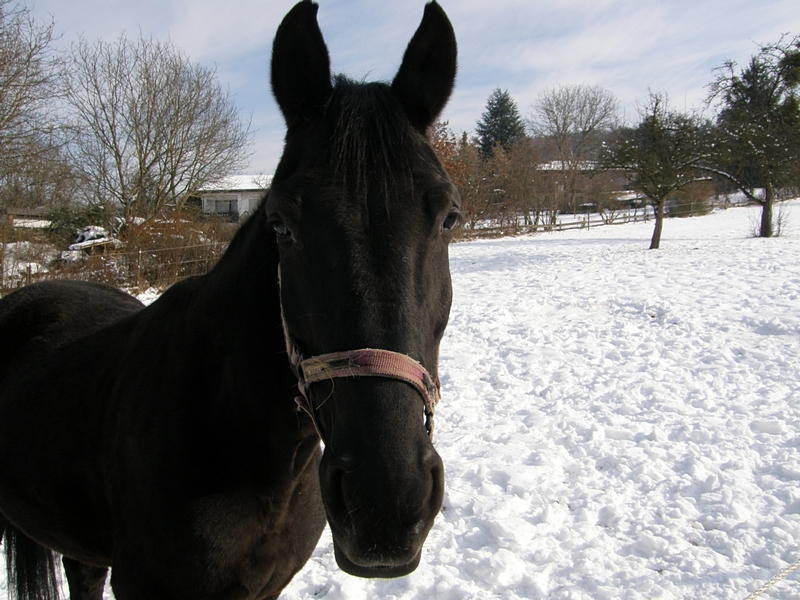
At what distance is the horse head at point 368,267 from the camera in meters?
1.11

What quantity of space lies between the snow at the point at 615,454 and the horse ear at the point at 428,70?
8.92 ft

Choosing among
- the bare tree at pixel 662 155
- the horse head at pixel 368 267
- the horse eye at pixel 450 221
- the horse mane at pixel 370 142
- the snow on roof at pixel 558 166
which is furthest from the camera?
the snow on roof at pixel 558 166

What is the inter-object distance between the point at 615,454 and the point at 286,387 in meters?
3.76

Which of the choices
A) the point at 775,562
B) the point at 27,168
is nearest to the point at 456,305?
the point at 775,562

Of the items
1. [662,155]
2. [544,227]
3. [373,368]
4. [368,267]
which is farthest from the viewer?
[544,227]

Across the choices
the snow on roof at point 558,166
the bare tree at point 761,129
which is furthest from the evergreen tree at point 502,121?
the bare tree at point 761,129

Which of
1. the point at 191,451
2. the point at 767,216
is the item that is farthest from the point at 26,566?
the point at 767,216

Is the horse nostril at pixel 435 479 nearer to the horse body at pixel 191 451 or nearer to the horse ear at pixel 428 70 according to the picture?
the horse body at pixel 191 451

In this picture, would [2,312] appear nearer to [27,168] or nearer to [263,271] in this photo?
[263,271]

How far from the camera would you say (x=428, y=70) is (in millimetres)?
1721

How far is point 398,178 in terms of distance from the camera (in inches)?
54.5

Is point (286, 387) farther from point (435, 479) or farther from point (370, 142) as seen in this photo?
point (370, 142)

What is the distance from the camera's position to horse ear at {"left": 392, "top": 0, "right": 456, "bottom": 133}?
167 centimetres

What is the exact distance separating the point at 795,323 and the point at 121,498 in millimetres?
9150
